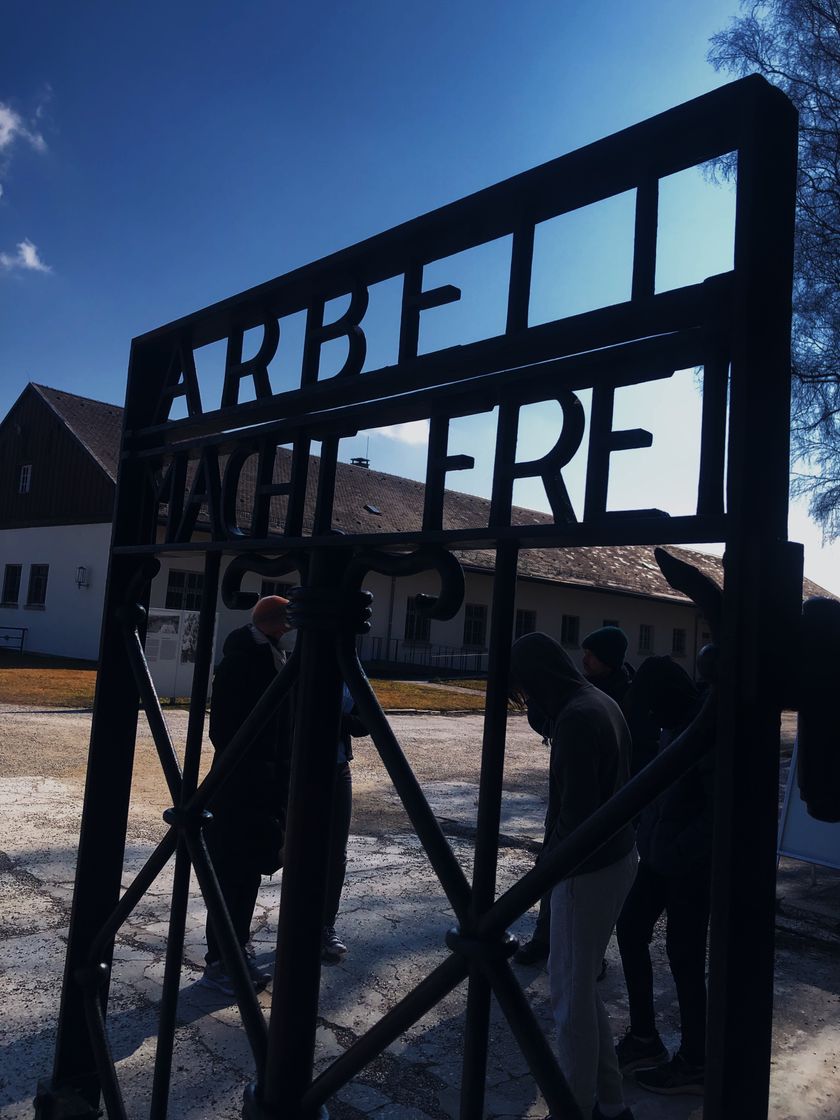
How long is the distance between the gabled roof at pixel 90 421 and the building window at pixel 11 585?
3905 mm

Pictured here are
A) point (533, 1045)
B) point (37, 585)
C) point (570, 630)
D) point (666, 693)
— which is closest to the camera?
point (533, 1045)

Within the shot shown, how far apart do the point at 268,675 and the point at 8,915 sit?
1.90m

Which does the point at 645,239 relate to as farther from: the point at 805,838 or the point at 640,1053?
the point at 805,838

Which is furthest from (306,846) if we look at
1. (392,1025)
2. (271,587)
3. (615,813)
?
(271,587)

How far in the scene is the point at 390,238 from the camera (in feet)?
6.02

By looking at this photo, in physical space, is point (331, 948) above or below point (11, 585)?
below

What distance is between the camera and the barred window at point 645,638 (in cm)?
3603

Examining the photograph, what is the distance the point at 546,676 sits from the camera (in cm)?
314

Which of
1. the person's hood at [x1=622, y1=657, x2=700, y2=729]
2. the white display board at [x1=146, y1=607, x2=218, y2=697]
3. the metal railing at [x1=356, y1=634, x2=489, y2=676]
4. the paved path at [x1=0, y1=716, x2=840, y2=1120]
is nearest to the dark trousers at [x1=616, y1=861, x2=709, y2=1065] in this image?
the paved path at [x1=0, y1=716, x2=840, y2=1120]

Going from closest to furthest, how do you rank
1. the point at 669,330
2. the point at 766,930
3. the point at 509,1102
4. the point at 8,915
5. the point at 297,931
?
1. the point at 766,930
2. the point at 669,330
3. the point at 297,931
4. the point at 509,1102
5. the point at 8,915

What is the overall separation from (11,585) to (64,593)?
11.3 ft

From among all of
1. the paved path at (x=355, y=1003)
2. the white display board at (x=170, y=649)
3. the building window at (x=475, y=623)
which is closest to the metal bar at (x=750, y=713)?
the paved path at (x=355, y=1003)

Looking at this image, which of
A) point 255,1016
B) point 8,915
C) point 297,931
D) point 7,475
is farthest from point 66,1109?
point 7,475

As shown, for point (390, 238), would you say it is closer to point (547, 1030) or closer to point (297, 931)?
point (297, 931)
